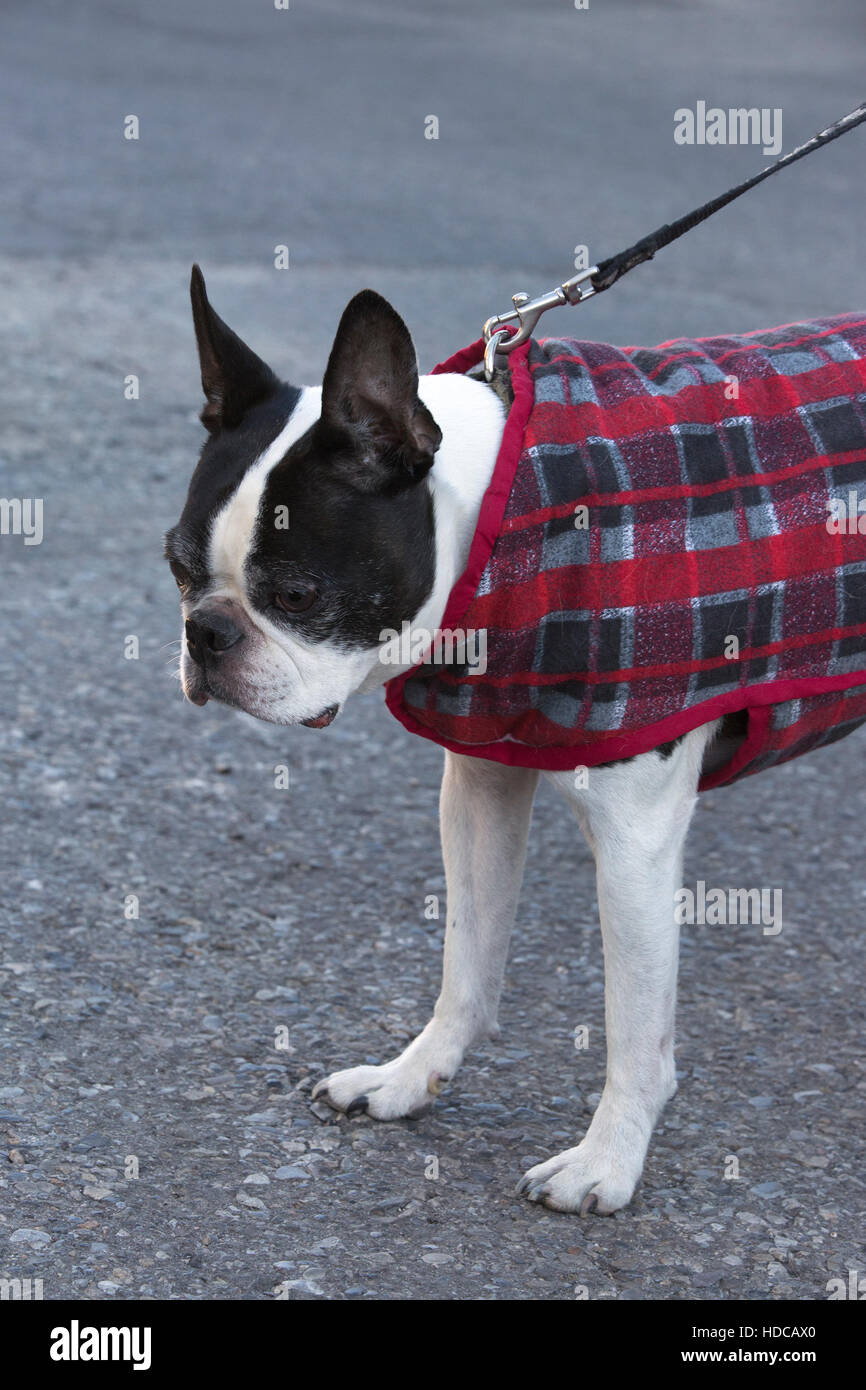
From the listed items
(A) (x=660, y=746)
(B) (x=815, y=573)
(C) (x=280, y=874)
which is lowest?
(C) (x=280, y=874)

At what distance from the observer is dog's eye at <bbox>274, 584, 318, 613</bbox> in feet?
9.12

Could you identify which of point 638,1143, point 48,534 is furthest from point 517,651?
point 48,534

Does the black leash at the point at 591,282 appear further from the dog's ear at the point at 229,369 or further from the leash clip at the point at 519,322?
the dog's ear at the point at 229,369

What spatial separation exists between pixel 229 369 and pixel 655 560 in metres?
0.83

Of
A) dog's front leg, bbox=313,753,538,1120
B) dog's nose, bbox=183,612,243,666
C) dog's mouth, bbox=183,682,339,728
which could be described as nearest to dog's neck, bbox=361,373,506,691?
dog's mouth, bbox=183,682,339,728

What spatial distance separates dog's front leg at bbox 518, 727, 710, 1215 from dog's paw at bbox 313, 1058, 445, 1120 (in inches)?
13.3

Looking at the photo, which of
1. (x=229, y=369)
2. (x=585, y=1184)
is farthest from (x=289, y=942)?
(x=229, y=369)

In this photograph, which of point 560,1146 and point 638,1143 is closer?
point 638,1143

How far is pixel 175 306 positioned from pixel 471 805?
6.51m

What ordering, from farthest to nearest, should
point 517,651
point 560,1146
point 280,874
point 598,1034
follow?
point 280,874 < point 598,1034 < point 560,1146 < point 517,651

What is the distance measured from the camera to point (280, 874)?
14.8 ft

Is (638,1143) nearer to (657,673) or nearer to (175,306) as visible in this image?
(657,673)

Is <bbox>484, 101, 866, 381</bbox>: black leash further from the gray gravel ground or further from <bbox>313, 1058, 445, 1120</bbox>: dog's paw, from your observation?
the gray gravel ground

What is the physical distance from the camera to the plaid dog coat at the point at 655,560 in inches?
114
